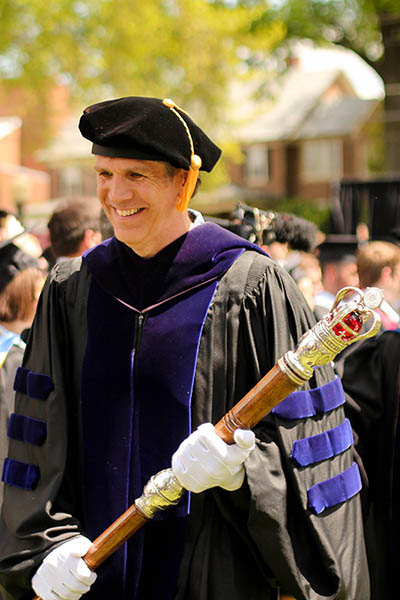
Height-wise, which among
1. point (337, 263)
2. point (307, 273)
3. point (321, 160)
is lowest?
point (321, 160)

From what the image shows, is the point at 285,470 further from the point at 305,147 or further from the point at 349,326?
the point at 305,147

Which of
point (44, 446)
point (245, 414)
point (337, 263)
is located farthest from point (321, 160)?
point (245, 414)

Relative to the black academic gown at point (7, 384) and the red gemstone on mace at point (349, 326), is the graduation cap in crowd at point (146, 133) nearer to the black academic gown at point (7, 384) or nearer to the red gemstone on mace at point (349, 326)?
the red gemstone on mace at point (349, 326)

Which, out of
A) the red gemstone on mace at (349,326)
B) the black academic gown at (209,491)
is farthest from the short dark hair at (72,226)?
the red gemstone on mace at (349,326)

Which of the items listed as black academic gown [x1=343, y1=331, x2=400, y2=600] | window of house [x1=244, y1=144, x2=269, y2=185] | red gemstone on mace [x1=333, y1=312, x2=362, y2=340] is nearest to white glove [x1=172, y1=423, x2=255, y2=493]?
red gemstone on mace [x1=333, y1=312, x2=362, y2=340]

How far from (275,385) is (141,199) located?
30.3 inches

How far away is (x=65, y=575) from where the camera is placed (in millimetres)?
2434

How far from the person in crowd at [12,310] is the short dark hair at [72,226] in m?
0.38

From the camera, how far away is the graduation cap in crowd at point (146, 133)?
2508 millimetres

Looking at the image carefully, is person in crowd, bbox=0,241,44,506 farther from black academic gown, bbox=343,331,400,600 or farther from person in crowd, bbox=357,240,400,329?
person in crowd, bbox=357,240,400,329

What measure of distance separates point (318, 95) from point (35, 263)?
36.9 metres

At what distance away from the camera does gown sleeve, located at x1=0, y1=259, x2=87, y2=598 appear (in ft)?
8.44

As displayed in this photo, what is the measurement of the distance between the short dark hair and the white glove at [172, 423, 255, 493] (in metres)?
2.62

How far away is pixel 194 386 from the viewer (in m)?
2.54
